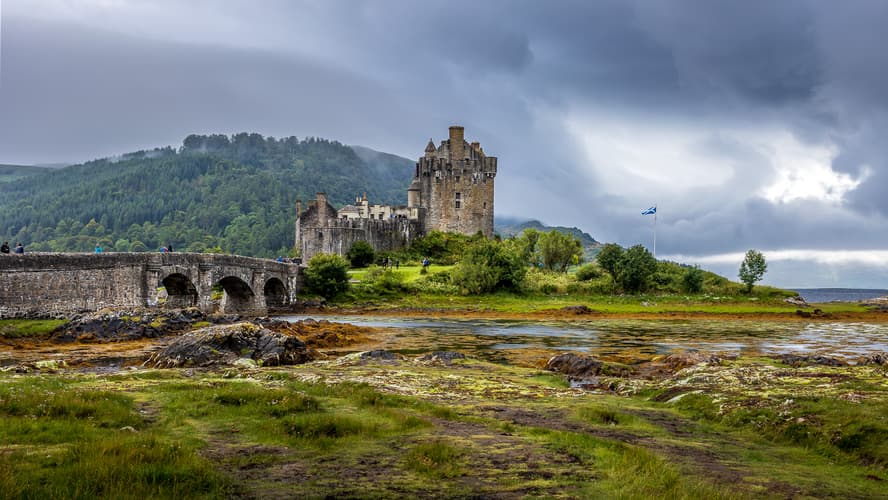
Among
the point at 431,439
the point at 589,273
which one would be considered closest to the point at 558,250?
the point at 589,273

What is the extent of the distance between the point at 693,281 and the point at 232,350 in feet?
225

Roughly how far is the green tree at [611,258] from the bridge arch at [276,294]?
123 feet

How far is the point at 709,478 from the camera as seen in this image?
34.8ft

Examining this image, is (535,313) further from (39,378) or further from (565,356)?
(39,378)

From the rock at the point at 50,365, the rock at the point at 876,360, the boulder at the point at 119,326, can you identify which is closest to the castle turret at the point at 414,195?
the boulder at the point at 119,326

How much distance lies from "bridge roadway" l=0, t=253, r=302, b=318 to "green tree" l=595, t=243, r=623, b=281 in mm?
38137

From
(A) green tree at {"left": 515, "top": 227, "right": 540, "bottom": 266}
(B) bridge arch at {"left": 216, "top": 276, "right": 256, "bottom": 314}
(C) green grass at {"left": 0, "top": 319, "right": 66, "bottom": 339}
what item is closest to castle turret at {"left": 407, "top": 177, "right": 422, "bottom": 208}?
(A) green tree at {"left": 515, "top": 227, "right": 540, "bottom": 266}

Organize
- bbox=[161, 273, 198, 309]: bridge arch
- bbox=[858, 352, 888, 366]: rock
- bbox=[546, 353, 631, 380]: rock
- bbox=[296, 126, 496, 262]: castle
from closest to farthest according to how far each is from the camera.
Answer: bbox=[546, 353, 631, 380]: rock
bbox=[858, 352, 888, 366]: rock
bbox=[161, 273, 198, 309]: bridge arch
bbox=[296, 126, 496, 262]: castle

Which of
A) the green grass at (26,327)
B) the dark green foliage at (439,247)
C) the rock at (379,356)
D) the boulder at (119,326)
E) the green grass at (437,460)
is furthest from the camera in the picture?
the dark green foliage at (439,247)

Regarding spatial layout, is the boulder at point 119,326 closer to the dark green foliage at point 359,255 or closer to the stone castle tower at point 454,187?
the dark green foliage at point 359,255

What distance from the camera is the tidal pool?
36.5 metres

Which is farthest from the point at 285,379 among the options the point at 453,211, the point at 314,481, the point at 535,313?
the point at 453,211

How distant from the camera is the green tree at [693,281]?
83938 mm

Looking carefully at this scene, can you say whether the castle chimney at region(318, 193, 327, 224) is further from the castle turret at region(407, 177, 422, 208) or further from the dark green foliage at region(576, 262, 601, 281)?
the dark green foliage at region(576, 262, 601, 281)
